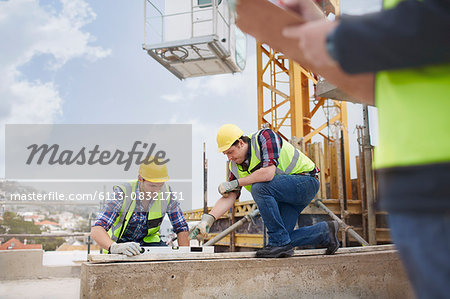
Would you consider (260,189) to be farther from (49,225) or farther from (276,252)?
(49,225)

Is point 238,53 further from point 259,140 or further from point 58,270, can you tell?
point 259,140

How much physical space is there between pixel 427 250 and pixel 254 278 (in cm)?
304

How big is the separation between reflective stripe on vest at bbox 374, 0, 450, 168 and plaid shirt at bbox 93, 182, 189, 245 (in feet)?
11.8

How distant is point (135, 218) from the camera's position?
4484 millimetres

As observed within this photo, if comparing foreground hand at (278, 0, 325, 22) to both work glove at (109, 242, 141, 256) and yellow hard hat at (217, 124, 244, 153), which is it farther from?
yellow hard hat at (217, 124, 244, 153)

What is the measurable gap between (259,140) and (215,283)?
143cm

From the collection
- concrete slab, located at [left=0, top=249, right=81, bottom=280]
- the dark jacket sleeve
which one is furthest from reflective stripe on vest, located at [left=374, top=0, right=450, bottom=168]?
concrete slab, located at [left=0, top=249, right=81, bottom=280]

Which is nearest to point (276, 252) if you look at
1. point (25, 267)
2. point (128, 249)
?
point (128, 249)

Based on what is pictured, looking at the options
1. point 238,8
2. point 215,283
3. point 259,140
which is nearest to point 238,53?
point 259,140

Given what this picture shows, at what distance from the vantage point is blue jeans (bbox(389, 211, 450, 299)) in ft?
2.68

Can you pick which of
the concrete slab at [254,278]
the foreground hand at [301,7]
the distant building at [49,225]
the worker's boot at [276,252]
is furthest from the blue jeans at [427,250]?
the distant building at [49,225]

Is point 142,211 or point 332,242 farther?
point 142,211

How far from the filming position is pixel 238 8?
1.23 meters

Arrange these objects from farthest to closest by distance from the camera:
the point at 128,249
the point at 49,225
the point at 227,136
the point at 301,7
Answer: the point at 49,225 → the point at 227,136 → the point at 128,249 → the point at 301,7
